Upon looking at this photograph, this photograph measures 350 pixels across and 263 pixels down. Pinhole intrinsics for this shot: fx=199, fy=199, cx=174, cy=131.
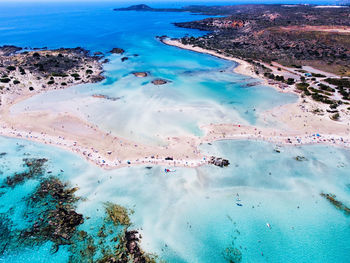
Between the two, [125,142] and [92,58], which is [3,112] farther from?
[92,58]

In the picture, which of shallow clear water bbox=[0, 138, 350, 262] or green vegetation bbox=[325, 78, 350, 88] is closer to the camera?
shallow clear water bbox=[0, 138, 350, 262]

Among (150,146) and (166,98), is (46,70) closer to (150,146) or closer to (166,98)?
(166,98)

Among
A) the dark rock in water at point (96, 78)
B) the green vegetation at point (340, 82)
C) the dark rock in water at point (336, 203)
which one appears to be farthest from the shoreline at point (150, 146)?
the green vegetation at point (340, 82)

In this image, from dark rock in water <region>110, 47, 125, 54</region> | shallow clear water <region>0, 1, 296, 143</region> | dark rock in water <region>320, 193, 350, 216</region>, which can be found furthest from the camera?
dark rock in water <region>110, 47, 125, 54</region>

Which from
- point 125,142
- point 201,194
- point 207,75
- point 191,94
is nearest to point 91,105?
point 125,142

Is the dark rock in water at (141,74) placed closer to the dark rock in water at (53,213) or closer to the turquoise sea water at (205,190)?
the turquoise sea water at (205,190)

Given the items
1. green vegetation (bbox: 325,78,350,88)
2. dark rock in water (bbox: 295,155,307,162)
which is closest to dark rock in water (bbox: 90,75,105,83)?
dark rock in water (bbox: 295,155,307,162)

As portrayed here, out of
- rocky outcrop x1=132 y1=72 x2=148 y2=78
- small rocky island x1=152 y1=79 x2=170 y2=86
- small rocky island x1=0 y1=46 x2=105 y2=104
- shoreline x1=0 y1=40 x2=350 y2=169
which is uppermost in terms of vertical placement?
small rocky island x1=0 y1=46 x2=105 y2=104

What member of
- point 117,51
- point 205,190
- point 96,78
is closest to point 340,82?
point 205,190

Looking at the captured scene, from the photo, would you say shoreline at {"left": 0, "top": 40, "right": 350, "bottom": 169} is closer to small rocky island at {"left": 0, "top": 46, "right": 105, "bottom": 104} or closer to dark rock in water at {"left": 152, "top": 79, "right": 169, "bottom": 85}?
small rocky island at {"left": 0, "top": 46, "right": 105, "bottom": 104}

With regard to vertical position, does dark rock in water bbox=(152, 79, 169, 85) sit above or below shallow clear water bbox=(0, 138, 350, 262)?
above
